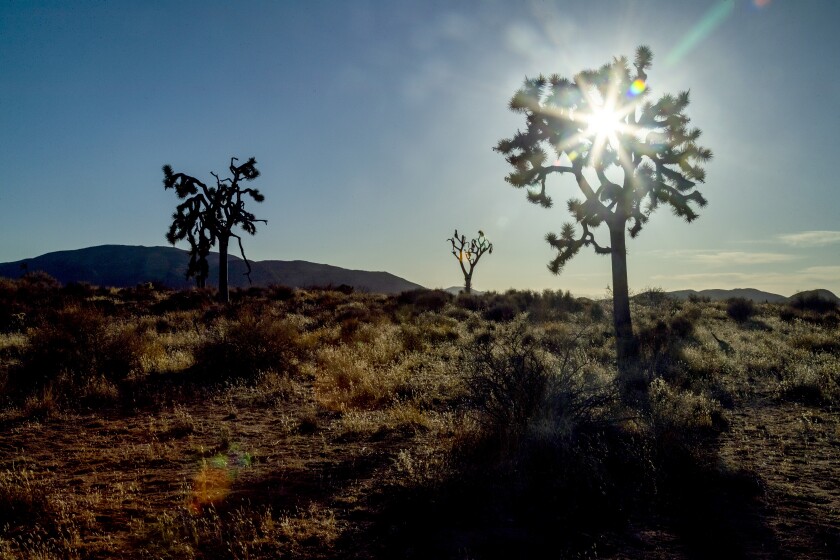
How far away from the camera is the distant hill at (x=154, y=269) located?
345ft

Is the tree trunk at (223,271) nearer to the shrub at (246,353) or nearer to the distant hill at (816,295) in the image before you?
the shrub at (246,353)

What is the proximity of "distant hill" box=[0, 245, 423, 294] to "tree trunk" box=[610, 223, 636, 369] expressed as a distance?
91174 millimetres

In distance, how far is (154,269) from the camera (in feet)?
360

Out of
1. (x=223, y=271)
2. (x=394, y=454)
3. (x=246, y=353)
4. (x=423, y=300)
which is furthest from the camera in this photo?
(x=423, y=300)

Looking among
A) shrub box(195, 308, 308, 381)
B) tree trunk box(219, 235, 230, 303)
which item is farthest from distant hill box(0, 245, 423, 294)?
shrub box(195, 308, 308, 381)

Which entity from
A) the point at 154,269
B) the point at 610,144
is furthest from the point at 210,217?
the point at 154,269

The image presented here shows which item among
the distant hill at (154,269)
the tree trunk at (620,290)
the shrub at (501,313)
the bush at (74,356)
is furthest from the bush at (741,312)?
the distant hill at (154,269)

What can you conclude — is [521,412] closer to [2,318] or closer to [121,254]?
[2,318]

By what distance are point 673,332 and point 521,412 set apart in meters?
11.5

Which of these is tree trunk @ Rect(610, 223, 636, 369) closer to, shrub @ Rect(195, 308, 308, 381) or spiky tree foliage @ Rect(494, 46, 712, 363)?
spiky tree foliage @ Rect(494, 46, 712, 363)

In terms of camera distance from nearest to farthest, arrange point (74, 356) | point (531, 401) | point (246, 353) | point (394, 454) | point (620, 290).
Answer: point (394, 454), point (531, 401), point (74, 356), point (246, 353), point (620, 290)

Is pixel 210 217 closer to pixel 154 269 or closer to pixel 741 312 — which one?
pixel 741 312

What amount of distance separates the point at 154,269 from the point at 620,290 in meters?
115

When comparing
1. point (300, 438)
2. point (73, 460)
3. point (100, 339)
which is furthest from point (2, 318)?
point (300, 438)
